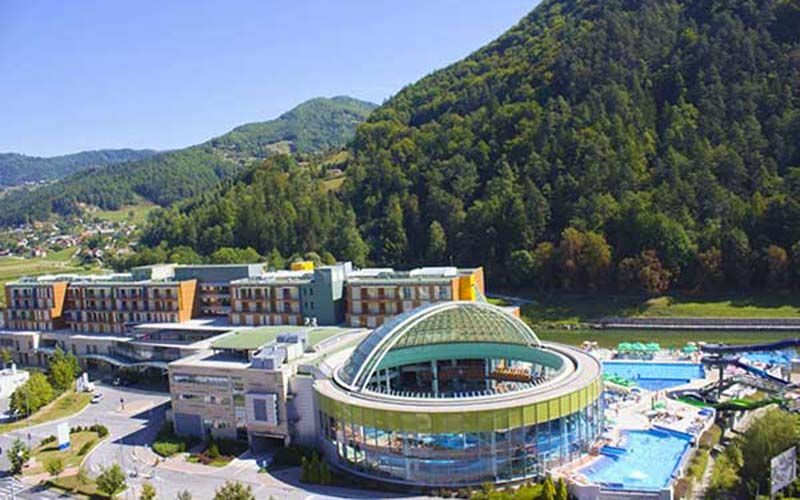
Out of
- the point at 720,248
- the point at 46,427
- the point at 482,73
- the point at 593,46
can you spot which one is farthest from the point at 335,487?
the point at 482,73

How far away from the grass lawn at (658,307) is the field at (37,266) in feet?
333

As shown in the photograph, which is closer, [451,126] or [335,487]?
[335,487]

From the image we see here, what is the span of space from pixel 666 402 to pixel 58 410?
4676 centimetres

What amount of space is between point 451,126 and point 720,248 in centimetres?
6534

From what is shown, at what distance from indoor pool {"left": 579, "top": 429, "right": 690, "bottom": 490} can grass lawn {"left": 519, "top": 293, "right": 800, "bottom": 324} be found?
37.8m

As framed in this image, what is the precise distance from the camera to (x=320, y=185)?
133 metres

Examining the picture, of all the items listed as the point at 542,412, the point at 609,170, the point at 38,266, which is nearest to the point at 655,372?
the point at 542,412

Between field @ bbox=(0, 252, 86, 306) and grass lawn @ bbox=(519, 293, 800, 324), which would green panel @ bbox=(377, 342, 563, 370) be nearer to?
grass lawn @ bbox=(519, 293, 800, 324)

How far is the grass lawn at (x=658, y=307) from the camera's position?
72.0 metres

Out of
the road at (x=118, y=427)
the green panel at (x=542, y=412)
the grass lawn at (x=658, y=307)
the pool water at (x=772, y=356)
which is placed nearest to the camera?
the green panel at (x=542, y=412)

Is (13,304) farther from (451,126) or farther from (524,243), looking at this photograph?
(451,126)

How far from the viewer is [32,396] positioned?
5309cm

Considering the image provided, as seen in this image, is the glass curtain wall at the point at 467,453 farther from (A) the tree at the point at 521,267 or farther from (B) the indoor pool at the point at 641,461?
(A) the tree at the point at 521,267

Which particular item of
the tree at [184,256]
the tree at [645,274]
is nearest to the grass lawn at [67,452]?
the tree at [645,274]
